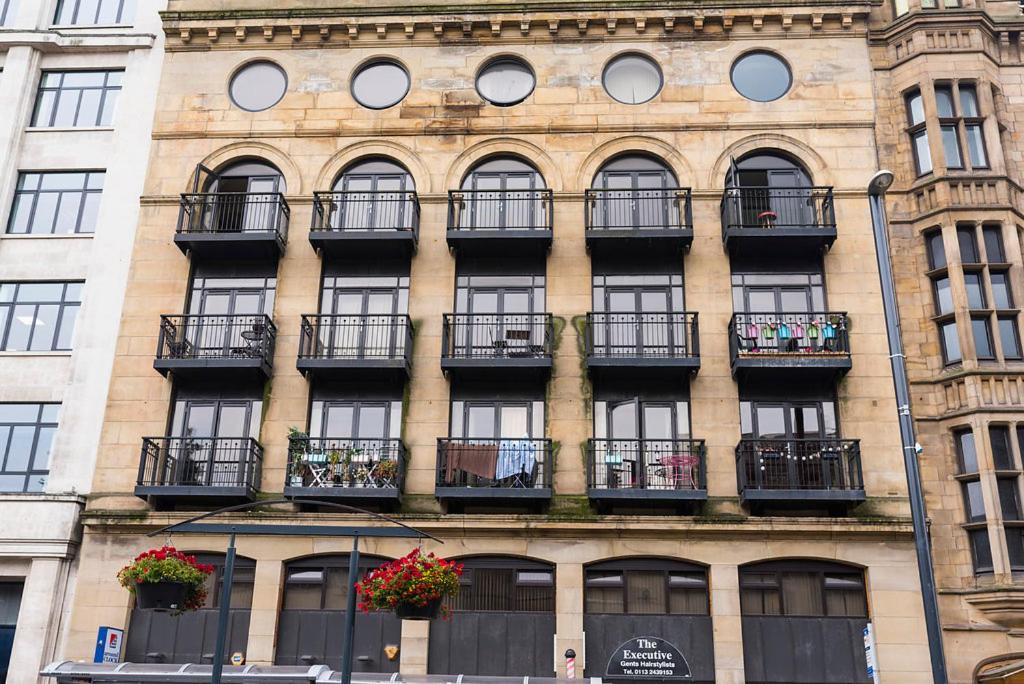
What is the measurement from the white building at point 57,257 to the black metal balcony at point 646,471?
42.6 feet

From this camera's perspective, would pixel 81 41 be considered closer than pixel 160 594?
No

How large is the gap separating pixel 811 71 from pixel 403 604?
18945 millimetres

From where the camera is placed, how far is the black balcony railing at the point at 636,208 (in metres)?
26.7

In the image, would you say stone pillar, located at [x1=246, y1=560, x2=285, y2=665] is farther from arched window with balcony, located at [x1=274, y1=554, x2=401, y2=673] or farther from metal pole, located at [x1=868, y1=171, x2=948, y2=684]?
metal pole, located at [x1=868, y1=171, x2=948, y2=684]

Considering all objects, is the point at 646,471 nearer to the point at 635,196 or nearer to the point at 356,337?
the point at 635,196

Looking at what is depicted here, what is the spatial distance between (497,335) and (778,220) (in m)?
8.17

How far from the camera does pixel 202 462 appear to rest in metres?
25.0

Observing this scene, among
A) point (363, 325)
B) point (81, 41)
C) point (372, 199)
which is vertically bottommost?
point (363, 325)

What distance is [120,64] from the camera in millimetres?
30031

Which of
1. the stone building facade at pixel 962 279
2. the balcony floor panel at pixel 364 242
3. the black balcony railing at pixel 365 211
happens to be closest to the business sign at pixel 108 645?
the balcony floor panel at pixel 364 242

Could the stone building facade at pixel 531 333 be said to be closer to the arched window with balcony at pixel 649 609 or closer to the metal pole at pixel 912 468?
the arched window with balcony at pixel 649 609

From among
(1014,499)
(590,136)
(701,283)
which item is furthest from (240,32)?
(1014,499)

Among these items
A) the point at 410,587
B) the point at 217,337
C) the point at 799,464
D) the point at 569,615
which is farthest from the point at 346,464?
the point at 799,464

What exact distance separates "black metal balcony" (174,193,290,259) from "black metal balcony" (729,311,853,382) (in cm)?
1243
